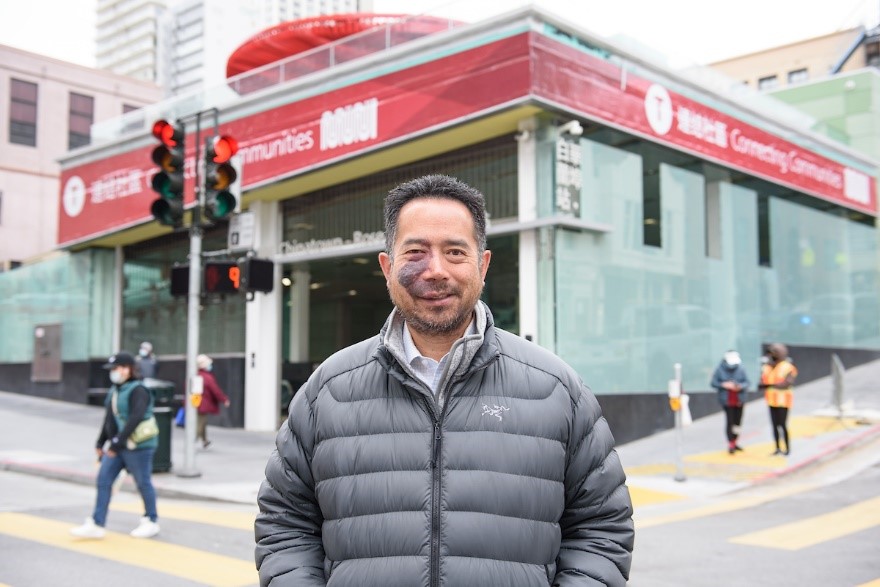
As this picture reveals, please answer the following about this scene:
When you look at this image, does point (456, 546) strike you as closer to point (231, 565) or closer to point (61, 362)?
point (231, 565)

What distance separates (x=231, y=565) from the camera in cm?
688

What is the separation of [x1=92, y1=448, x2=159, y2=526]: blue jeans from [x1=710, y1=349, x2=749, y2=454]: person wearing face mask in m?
9.12

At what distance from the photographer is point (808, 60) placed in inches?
1742

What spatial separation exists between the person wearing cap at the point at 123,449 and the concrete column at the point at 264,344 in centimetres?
1009

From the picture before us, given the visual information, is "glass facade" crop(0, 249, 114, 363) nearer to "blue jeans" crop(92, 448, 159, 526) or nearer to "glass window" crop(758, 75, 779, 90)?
"blue jeans" crop(92, 448, 159, 526)

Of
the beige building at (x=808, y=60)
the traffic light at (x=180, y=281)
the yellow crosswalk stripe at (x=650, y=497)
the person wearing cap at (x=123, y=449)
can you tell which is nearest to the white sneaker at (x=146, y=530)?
the person wearing cap at (x=123, y=449)

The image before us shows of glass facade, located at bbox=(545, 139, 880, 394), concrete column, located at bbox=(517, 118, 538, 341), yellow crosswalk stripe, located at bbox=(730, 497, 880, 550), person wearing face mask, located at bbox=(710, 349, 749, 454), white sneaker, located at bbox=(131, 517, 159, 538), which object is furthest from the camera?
glass facade, located at bbox=(545, 139, 880, 394)

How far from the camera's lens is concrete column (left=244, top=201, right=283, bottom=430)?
60.0 ft

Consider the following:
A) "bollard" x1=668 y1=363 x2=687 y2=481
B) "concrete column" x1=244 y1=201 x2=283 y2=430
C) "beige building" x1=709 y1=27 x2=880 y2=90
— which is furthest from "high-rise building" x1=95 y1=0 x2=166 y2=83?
"bollard" x1=668 y1=363 x2=687 y2=481

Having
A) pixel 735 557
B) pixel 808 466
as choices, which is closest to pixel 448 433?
pixel 735 557

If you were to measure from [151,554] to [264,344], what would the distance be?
11.2 m

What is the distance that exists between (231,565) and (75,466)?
7.36m

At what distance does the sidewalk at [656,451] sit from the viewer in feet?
36.8

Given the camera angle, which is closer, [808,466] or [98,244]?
[808,466]
